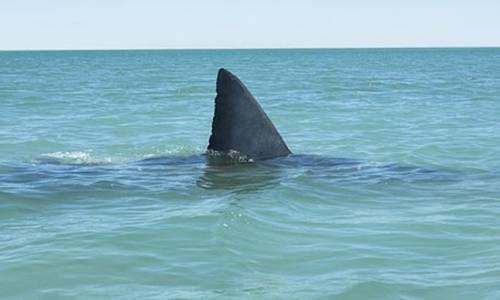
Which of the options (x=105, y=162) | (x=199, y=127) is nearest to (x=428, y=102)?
(x=199, y=127)

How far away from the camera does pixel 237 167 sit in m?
13.9

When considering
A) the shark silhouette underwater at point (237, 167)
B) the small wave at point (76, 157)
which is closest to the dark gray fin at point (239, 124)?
the shark silhouette underwater at point (237, 167)

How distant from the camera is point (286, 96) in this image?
40.3 meters

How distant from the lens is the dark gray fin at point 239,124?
45.4 ft

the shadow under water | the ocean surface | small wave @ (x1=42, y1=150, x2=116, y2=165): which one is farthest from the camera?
small wave @ (x1=42, y1=150, x2=116, y2=165)

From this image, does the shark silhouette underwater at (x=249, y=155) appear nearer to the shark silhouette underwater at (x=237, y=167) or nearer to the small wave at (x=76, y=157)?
the shark silhouette underwater at (x=237, y=167)

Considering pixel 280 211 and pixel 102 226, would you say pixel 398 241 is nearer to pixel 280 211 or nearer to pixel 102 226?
pixel 280 211

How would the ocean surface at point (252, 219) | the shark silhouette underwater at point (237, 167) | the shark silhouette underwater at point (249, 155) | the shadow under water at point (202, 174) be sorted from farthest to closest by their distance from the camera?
the shark silhouette underwater at point (249, 155) → the shark silhouette underwater at point (237, 167) → the shadow under water at point (202, 174) → the ocean surface at point (252, 219)

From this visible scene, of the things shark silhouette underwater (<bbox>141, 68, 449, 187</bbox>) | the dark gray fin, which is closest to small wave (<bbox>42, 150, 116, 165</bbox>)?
shark silhouette underwater (<bbox>141, 68, 449, 187</bbox>)

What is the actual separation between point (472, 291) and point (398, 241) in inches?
76.1

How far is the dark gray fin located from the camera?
13.8 meters

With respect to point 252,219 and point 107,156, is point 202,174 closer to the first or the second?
point 252,219

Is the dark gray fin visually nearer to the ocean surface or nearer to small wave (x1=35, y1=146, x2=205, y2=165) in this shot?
the ocean surface

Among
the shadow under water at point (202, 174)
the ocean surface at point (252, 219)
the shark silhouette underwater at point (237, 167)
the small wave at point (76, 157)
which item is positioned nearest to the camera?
the ocean surface at point (252, 219)
